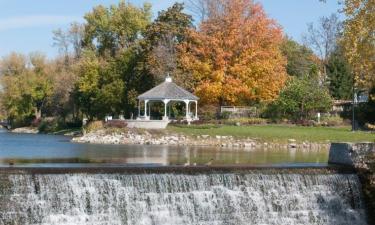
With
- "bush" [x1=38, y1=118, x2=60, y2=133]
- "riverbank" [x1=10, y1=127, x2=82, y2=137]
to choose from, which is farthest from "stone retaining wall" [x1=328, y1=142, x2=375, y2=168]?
"bush" [x1=38, y1=118, x2=60, y2=133]

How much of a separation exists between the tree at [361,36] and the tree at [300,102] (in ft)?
101

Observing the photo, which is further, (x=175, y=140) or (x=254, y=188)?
(x=175, y=140)

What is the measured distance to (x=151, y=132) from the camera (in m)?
48.9

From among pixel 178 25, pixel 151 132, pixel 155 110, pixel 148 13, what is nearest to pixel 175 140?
pixel 151 132

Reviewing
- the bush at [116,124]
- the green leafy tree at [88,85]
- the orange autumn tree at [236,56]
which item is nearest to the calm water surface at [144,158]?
the bush at [116,124]

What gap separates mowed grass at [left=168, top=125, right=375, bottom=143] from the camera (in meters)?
42.3

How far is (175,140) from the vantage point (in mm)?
46500

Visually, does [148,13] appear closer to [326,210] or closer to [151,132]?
[151,132]

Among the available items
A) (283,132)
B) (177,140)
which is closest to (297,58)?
(283,132)

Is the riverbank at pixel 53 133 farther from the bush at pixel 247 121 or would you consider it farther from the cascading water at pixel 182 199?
the cascading water at pixel 182 199

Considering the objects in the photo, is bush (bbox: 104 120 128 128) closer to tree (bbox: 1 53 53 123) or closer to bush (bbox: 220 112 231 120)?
bush (bbox: 220 112 231 120)

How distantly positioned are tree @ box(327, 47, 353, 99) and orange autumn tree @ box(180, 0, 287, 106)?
27.4ft

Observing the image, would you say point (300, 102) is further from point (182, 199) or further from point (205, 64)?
point (182, 199)

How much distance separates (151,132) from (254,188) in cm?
2966
